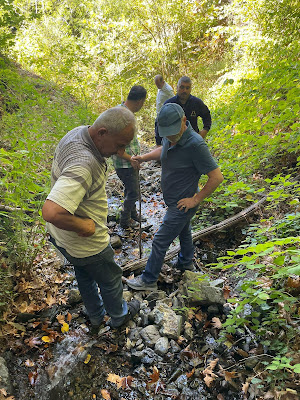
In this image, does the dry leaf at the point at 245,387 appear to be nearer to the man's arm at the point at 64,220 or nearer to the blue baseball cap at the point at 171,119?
the man's arm at the point at 64,220

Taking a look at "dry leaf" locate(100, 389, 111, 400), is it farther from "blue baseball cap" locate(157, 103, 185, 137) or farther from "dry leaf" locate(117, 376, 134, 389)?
"blue baseball cap" locate(157, 103, 185, 137)

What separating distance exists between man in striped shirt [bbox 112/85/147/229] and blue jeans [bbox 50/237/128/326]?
1663mm

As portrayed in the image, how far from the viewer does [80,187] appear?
153 centimetres

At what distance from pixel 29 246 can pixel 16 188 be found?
25.9 inches

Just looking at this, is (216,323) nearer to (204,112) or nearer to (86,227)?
(86,227)

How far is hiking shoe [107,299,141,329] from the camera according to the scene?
265 cm

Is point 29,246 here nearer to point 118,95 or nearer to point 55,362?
point 55,362

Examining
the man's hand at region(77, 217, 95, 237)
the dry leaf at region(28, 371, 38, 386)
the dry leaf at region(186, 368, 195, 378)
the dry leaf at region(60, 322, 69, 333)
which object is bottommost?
the dry leaf at region(186, 368, 195, 378)

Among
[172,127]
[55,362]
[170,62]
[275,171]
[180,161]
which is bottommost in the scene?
[55,362]

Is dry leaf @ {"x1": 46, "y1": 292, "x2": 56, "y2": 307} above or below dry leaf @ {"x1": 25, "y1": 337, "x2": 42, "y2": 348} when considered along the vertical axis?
above

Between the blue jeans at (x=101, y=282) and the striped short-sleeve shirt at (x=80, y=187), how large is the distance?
0.11m

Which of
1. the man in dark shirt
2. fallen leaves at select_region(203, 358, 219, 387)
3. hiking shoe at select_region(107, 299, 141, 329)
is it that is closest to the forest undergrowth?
fallen leaves at select_region(203, 358, 219, 387)

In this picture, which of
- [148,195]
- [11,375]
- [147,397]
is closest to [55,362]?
[11,375]

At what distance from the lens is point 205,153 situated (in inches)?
103
